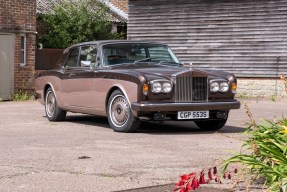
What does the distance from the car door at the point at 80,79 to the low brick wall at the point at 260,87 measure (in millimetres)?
10764

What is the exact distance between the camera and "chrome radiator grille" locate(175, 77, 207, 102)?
10008mm

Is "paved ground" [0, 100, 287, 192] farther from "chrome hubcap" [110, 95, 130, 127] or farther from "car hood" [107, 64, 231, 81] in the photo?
"car hood" [107, 64, 231, 81]

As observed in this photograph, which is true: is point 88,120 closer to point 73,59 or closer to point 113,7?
point 73,59

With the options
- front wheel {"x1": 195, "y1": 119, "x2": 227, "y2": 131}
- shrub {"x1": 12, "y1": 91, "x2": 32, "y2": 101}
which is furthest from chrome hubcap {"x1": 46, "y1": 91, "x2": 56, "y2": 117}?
shrub {"x1": 12, "y1": 91, "x2": 32, "y2": 101}

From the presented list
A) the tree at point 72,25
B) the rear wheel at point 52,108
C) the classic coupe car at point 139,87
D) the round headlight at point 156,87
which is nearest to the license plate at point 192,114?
the classic coupe car at point 139,87

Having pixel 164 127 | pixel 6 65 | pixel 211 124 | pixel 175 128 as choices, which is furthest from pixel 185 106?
pixel 6 65

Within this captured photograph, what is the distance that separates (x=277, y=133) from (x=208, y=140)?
3900 millimetres

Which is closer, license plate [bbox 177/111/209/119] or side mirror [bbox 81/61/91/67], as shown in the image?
license plate [bbox 177/111/209/119]

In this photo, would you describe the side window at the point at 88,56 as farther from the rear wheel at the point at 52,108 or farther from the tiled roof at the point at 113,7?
the tiled roof at the point at 113,7

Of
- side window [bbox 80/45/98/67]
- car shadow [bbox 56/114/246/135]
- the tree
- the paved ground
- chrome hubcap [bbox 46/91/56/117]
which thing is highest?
the tree

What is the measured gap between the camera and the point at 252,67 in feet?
73.4

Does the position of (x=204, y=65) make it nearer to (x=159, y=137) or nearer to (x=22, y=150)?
(x=159, y=137)

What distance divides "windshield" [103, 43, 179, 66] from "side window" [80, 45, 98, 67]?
244 mm

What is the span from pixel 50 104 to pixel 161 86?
3495 millimetres
